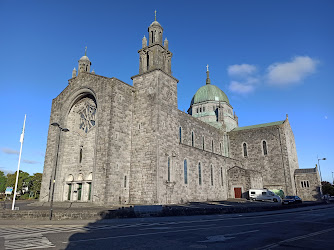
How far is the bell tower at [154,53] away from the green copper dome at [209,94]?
84.1 ft

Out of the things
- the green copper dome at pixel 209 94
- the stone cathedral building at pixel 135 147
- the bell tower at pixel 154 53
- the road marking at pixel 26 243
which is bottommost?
the road marking at pixel 26 243

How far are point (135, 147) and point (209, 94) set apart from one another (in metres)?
33.4

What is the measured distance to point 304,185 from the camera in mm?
44219

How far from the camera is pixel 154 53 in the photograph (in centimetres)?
3228

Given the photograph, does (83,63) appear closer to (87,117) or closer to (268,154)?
(87,117)

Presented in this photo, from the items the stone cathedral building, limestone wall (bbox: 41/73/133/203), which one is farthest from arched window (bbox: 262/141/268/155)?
limestone wall (bbox: 41/73/133/203)

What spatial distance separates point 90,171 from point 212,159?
20.2 metres

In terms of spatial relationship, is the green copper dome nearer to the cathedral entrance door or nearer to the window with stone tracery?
the cathedral entrance door

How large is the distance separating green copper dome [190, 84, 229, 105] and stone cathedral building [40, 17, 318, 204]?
16648 mm

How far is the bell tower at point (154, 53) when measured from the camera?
32156 mm

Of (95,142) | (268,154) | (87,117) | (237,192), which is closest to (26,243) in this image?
(95,142)

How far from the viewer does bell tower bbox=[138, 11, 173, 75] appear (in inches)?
1266

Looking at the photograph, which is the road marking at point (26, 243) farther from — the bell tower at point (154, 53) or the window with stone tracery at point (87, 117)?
the bell tower at point (154, 53)

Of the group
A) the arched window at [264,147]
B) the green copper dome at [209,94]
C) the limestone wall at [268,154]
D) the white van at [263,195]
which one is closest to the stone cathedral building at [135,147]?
the limestone wall at [268,154]
